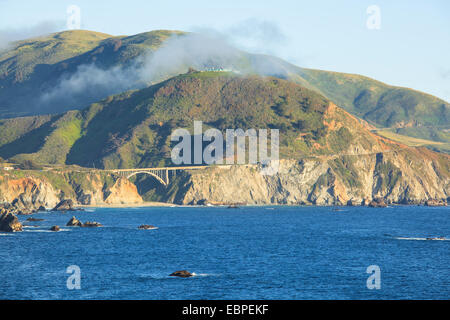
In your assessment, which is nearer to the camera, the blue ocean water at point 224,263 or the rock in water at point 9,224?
the blue ocean water at point 224,263

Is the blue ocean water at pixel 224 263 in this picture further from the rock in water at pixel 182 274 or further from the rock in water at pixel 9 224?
the rock in water at pixel 9 224

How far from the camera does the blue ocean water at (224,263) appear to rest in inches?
3519

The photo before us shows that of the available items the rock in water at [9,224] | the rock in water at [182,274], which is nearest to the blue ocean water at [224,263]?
the rock in water at [182,274]

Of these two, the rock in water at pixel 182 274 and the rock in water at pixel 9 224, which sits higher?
the rock in water at pixel 182 274

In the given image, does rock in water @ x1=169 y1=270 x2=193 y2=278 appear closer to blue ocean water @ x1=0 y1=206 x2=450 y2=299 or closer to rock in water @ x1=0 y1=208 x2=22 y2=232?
blue ocean water @ x1=0 y1=206 x2=450 y2=299

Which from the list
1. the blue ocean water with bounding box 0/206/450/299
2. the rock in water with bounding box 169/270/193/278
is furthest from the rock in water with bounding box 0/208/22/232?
the rock in water with bounding box 169/270/193/278

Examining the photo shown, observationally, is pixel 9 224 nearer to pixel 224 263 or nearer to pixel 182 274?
pixel 224 263

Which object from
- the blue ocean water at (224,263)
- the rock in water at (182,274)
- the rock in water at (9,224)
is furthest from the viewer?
the rock in water at (9,224)

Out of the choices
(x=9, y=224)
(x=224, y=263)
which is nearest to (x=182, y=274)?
(x=224, y=263)
